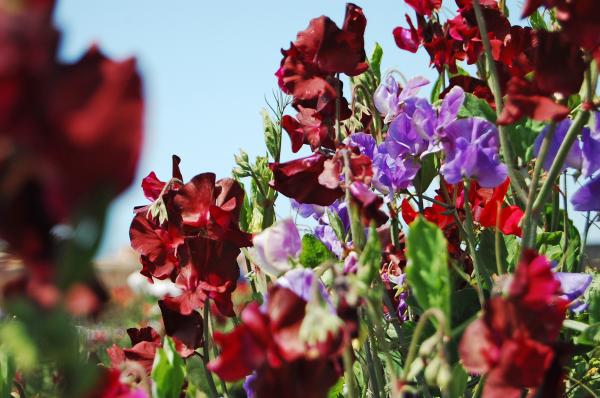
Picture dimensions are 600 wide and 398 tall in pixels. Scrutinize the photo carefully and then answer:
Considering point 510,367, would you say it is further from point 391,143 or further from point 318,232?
point 318,232

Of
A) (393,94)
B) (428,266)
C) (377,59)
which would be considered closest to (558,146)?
(428,266)

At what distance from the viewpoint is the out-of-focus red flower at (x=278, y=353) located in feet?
1.84

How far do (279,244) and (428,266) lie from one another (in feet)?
0.57

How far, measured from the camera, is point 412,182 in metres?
1.27

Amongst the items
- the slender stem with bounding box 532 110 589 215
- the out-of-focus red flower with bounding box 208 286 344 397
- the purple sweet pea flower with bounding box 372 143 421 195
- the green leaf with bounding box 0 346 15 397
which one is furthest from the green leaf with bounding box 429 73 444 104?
the out-of-focus red flower with bounding box 208 286 344 397

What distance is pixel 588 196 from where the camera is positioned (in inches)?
37.9

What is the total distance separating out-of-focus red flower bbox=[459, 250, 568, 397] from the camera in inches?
24.0

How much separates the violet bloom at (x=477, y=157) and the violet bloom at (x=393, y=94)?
22 centimetres

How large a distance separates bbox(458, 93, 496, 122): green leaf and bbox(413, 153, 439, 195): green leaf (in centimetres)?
17

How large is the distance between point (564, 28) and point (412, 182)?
579mm

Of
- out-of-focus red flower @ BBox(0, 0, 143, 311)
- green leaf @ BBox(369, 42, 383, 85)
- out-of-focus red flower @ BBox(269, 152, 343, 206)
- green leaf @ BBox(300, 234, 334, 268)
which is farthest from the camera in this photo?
green leaf @ BBox(369, 42, 383, 85)

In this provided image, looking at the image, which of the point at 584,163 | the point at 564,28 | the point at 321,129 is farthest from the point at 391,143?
the point at 564,28

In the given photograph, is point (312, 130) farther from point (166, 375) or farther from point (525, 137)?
point (166, 375)

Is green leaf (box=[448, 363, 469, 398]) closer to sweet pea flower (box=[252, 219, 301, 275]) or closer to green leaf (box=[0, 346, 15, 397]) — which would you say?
sweet pea flower (box=[252, 219, 301, 275])
